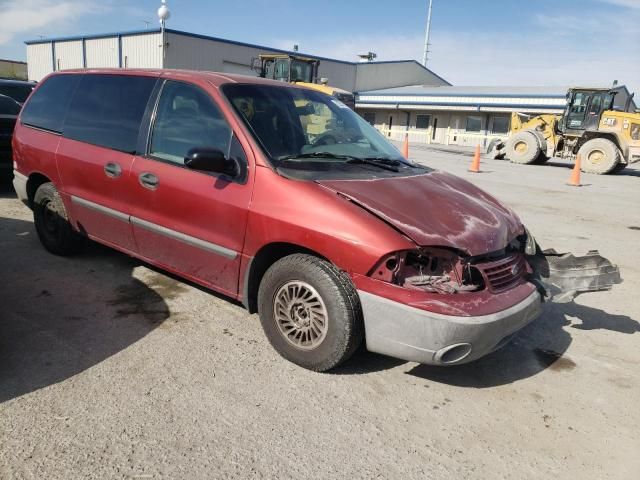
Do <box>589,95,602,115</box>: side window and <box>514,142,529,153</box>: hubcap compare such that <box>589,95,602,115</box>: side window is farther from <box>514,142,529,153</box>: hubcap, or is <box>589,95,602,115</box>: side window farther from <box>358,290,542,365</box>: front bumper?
<box>358,290,542,365</box>: front bumper

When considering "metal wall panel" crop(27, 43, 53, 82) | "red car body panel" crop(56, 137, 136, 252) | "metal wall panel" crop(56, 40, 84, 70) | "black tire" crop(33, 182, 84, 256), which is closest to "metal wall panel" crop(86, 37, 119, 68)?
"metal wall panel" crop(56, 40, 84, 70)

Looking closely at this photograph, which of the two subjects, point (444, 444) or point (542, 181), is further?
point (542, 181)

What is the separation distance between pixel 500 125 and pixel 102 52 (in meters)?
27.3

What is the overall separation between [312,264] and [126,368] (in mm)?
1277

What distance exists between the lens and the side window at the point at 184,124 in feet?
11.5

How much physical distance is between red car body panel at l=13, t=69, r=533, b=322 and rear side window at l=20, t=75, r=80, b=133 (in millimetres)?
512

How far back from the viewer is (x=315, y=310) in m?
3.01

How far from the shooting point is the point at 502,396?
302 cm

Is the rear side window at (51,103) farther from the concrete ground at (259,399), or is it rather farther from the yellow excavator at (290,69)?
the yellow excavator at (290,69)

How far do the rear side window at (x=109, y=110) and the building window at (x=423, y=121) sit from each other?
3501 cm

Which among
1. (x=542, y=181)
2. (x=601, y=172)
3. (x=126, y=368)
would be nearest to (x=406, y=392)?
(x=126, y=368)

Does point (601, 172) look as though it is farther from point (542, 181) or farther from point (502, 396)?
point (502, 396)

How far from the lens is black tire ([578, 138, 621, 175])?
17.8 meters

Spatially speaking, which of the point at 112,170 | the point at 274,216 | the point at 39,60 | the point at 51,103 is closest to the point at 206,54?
the point at 39,60
